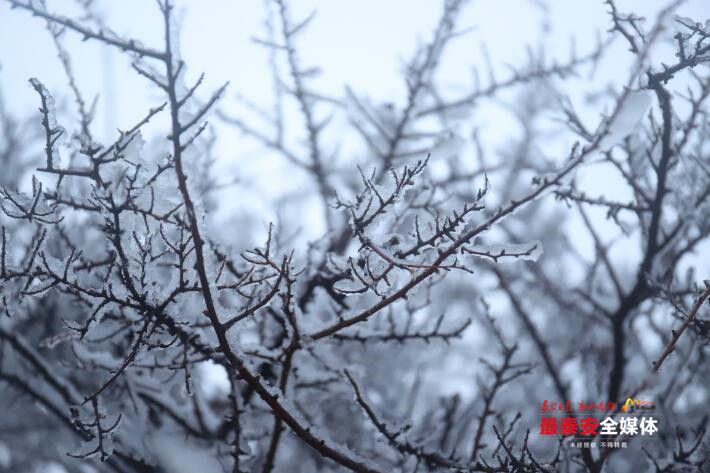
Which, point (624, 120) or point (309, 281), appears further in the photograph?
point (309, 281)

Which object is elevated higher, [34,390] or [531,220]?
[531,220]

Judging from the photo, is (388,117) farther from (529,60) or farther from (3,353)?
(3,353)

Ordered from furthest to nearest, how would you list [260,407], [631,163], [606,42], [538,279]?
1. [538,279]
2. [606,42]
3. [631,163]
4. [260,407]

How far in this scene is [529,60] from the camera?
3047 millimetres

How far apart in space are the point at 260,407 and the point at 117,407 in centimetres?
78

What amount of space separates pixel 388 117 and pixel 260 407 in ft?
6.05

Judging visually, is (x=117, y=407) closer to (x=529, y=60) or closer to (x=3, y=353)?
(x=3, y=353)

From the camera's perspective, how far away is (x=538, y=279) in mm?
3473

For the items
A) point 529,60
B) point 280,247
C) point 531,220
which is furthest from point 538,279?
point 531,220

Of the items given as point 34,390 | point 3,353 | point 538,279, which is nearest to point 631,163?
point 538,279

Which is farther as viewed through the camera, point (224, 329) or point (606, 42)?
point (606, 42)

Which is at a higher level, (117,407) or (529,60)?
(529,60)

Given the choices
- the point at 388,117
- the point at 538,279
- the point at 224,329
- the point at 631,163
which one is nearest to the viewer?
the point at 224,329

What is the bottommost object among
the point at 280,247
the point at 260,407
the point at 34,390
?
the point at 34,390
